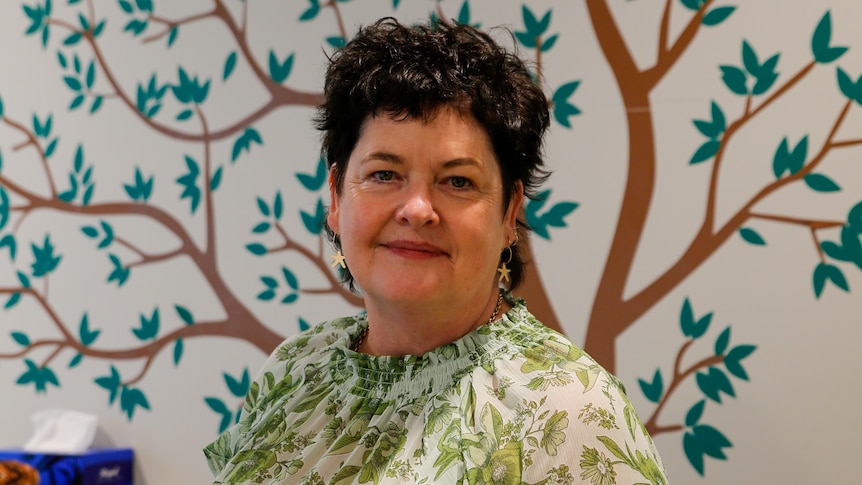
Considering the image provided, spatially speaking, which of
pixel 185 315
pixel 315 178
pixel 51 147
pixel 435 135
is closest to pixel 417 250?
pixel 435 135

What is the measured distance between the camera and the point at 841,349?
2182 millimetres

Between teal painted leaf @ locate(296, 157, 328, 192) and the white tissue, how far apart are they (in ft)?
3.93

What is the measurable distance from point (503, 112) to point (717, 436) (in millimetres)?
1301

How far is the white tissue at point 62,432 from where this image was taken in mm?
3066

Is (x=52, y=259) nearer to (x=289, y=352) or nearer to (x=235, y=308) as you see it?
(x=235, y=308)

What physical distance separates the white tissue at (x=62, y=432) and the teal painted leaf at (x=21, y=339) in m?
0.28

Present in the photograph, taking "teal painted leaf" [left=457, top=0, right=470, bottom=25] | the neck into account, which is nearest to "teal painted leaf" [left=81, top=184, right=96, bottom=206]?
"teal painted leaf" [left=457, top=0, right=470, bottom=25]

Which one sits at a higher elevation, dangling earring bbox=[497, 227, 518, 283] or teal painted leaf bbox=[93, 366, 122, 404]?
dangling earring bbox=[497, 227, 518, 283]

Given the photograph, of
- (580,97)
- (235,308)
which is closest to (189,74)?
(235,308)

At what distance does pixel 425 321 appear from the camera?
1.48 meters

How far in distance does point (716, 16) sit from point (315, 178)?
1.32 metres

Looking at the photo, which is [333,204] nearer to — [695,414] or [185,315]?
[695,414]

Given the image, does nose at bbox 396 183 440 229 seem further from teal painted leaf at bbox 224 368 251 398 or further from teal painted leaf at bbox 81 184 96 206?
teal painted leaf at bbox 81 184 96 206

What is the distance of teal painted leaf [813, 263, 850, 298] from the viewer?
86.0 inches
